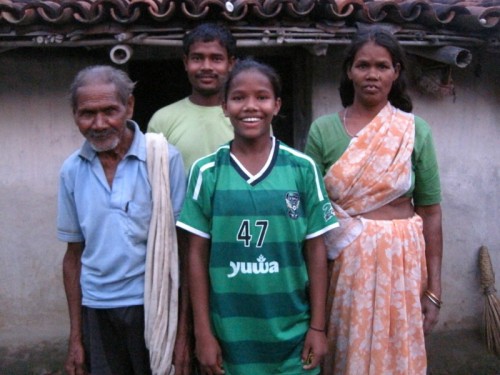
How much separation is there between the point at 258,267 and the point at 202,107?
937 millimetres

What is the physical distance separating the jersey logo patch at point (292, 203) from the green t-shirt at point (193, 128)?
23.6 inches

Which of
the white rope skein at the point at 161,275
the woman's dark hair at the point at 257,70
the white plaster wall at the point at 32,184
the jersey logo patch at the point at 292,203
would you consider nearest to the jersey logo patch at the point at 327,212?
the jersey logo patch at the point at 292,203

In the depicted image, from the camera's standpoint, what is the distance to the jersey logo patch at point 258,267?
2.42 meters

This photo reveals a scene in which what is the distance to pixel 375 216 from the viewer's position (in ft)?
8.93

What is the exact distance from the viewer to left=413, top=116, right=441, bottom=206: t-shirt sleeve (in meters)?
2.74

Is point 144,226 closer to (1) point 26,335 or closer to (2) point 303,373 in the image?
(2) point 303,373

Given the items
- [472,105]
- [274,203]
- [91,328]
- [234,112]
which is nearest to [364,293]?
[274,203]

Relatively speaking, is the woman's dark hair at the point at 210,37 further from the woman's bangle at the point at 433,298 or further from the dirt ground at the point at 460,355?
the dirt ground at the point at 460,355

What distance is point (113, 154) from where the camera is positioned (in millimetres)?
2557

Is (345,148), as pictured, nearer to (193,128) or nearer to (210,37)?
(193,128)

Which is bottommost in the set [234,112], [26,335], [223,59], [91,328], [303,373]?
[26,335]

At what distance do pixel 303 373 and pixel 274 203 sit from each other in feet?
2.24

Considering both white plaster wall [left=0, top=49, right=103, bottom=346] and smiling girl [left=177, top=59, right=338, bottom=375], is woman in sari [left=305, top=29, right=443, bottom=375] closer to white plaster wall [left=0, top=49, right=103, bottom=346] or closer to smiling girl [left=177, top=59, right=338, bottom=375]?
smiling girl [left=177, top=59, right=338, bottom=375]

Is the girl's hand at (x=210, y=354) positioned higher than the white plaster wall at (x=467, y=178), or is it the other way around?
the white plaster wall at (x=467, y=178)
